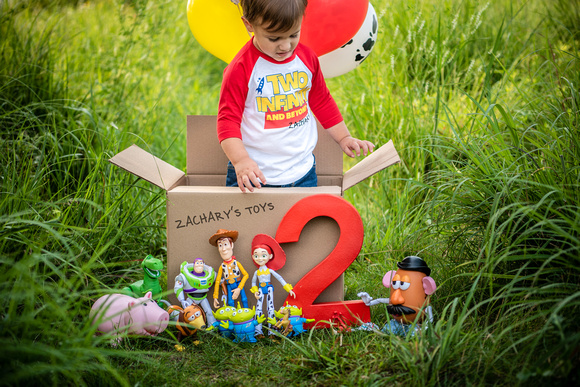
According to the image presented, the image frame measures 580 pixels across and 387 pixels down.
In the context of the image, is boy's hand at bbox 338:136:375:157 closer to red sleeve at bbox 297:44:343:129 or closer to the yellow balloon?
red sleeve at bbox 297:44:343:129

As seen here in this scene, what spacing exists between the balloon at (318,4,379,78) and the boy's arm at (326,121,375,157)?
0.95 ft

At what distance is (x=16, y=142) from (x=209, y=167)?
929mm

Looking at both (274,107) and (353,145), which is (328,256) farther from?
(274,107)

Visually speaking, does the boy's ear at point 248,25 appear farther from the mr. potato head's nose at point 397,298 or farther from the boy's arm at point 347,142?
the mr. potato head's nose at point 397,298

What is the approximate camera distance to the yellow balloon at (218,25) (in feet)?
6.83

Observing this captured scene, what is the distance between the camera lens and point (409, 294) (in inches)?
66.6

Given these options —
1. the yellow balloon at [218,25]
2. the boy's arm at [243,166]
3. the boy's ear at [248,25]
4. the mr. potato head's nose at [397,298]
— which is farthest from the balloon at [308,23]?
the mr. potato head's nose at [397,298]

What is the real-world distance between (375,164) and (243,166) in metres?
0.52

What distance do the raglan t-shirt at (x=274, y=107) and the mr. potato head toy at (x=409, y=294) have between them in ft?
2.17

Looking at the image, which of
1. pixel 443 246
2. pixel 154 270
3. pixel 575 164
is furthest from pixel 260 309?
pixel 575 164

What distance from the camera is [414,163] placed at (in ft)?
8.79

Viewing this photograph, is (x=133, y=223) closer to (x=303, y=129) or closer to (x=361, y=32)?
(x=303, y=129)

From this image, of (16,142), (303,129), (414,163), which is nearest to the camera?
(303,129)

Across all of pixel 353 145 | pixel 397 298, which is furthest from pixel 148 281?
pixel 353 145
